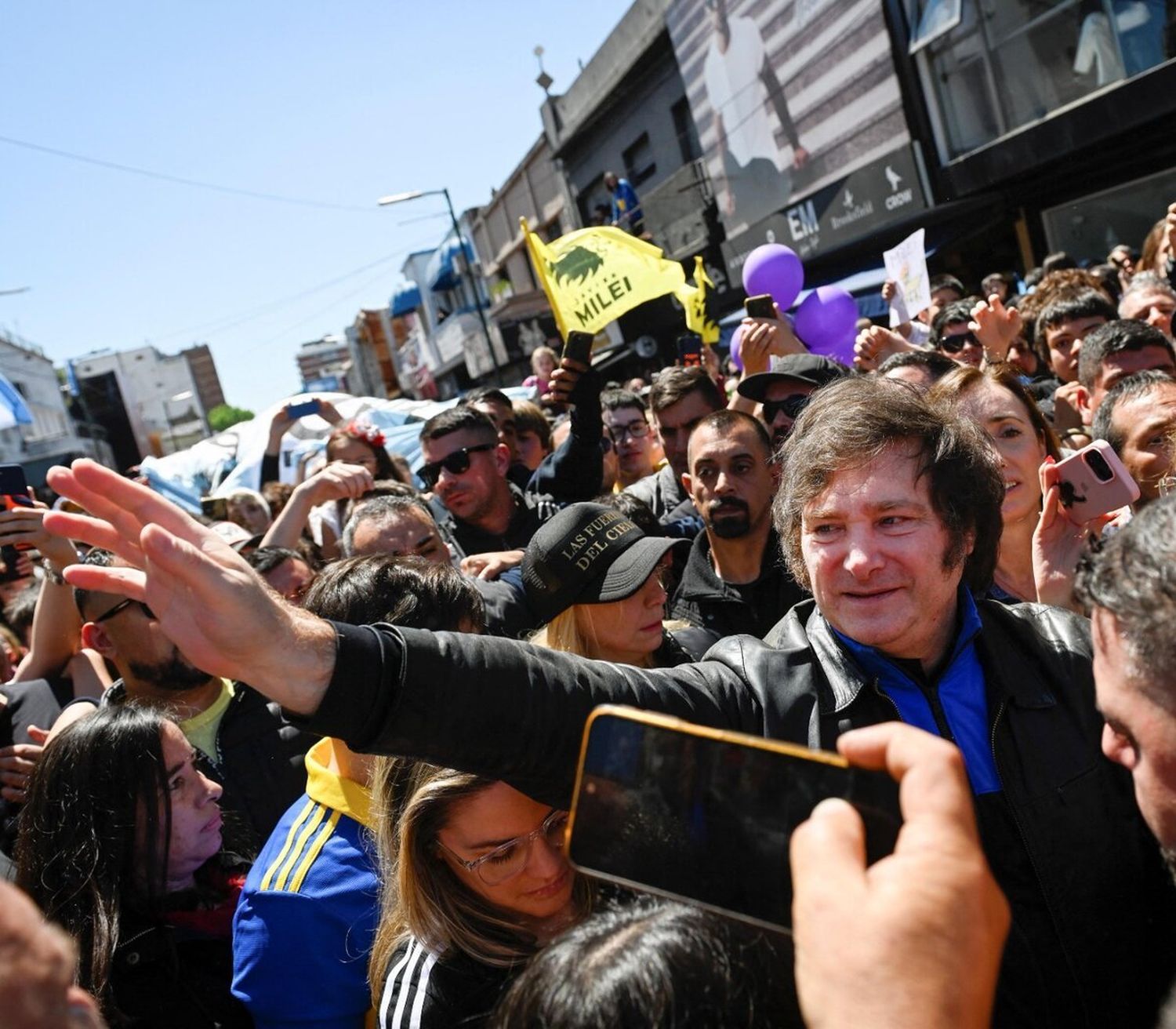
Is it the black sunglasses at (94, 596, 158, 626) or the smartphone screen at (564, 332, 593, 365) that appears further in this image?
the smartphone screen at (564, 332, 593, 365)

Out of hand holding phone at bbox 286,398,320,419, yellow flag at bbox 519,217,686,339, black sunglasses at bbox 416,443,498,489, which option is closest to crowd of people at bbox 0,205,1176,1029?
black sunglasses at bbox 416,443,498,489

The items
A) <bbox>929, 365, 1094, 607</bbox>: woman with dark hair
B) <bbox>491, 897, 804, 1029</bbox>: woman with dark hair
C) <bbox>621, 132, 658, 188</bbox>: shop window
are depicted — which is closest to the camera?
<bbox>491, 897, 804, 1029</bbox>: woman with dark hair

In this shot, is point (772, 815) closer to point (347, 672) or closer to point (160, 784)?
point (347, 672)

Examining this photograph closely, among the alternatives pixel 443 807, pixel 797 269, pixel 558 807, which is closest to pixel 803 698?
pixel 558 807

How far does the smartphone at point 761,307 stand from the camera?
4.61m

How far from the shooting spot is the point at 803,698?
172cm

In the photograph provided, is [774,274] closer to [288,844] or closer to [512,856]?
[288,844]

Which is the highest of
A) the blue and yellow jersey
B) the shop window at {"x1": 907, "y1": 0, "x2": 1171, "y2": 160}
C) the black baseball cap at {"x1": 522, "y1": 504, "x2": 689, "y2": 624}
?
the shop window at {"x1": 907, "y1": 0, "x2": 1171, "y2": 160}

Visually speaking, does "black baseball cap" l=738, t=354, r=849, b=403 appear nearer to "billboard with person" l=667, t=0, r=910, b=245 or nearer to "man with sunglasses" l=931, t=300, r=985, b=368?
"man with sunglasses" l=931, t=300, r=985, b=368

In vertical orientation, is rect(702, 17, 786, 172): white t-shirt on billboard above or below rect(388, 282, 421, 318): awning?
below

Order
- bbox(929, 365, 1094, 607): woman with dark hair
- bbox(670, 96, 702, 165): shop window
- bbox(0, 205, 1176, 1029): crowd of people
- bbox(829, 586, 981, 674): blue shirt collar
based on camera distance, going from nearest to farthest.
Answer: bbox(0, 205, 1176, 1029): crowd of people, bbox(829, 586, 981, 674): blue shirt collar, bbox(929, 365, 1094, 607): woman with dark hair, bbox(670, 96, 702, 165): shop window

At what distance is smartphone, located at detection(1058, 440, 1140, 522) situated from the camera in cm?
239

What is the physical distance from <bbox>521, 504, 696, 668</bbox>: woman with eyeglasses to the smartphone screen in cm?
175

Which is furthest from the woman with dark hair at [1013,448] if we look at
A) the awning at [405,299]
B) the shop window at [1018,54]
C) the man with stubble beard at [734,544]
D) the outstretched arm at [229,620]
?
the awning at [405,299]
